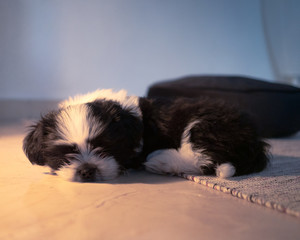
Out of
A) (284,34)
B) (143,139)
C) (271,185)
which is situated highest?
(284,34)

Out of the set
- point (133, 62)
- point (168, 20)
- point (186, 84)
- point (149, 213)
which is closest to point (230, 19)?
point (168, 20)

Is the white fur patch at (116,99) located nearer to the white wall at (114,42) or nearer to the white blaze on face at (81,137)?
the white blaze on face at (81,137)

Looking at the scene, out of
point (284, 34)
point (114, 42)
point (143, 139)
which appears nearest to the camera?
point (143, 139)

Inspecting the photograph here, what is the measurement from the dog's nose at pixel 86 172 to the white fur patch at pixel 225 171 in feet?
2.85

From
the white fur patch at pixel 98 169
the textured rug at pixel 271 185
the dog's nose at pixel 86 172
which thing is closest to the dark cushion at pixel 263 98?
the textured rug at pixel 271 185

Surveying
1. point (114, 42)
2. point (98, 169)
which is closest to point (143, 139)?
point (98, 169)

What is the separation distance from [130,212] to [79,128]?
73 cm

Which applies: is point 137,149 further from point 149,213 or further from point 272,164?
point 272,164

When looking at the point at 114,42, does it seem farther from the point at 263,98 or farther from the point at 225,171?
the point at 225,171

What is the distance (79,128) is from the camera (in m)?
2.07

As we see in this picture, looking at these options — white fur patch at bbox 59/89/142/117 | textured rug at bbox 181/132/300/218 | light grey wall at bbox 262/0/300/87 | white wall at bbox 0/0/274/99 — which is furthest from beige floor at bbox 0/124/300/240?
light grey wall at bbox 262/0/300/87

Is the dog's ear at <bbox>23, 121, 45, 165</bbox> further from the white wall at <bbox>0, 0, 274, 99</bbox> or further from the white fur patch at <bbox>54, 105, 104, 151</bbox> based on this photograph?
the white wall at <bbox>0, 0, 274, 99</bbox>

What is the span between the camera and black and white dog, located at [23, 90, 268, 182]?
6.87 ft

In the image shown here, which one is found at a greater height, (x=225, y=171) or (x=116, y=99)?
(x=116, y=99)
